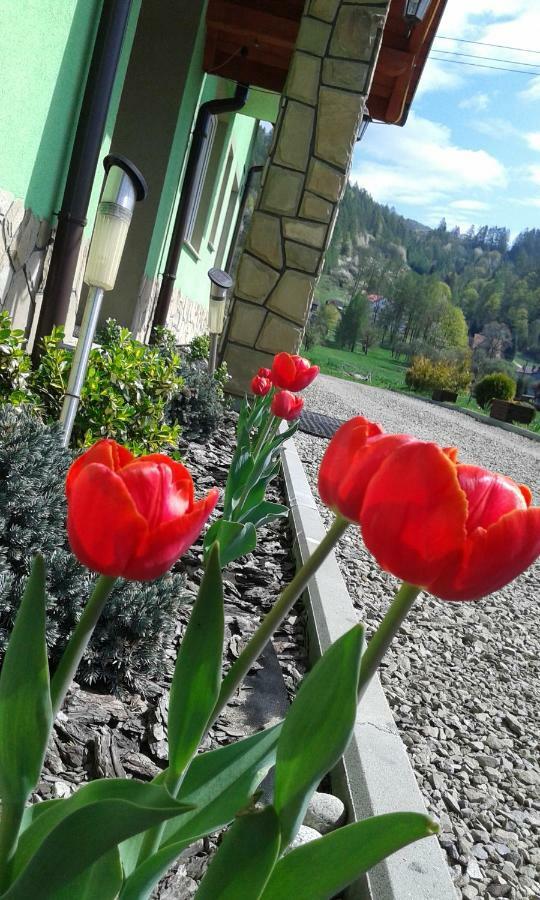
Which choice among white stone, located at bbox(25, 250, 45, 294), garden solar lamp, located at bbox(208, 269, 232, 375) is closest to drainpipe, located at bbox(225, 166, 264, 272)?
garden solar lamp, located at bbox(208, 269, 232, 375)

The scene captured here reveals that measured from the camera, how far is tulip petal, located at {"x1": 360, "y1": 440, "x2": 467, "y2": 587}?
0.57 m

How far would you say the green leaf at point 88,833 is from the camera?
0.53 metres

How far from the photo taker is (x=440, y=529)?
573mm

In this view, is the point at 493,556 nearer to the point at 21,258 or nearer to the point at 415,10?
the point at 21,258

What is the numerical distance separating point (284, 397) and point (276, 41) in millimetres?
6084

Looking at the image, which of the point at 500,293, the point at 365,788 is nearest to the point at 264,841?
the point at 365,788

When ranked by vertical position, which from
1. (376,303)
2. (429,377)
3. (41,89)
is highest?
(376,303)

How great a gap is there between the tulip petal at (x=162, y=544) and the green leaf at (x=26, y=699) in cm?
8

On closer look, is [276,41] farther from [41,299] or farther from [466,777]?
[466,777]

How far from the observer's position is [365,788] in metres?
1.60

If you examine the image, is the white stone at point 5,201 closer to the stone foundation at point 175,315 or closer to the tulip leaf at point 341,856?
the tulip leaf at point 341,856

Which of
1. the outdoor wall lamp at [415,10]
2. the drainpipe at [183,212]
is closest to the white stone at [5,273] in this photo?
the drainpipe at [183,212]

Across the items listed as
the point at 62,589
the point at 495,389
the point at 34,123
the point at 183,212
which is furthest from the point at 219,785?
the point at 495,389

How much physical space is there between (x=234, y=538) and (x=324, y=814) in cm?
69
